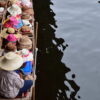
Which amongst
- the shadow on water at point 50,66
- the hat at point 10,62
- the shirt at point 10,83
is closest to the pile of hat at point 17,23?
the shadow on water at point 50,66

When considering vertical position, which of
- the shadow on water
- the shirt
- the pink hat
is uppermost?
the pink hat

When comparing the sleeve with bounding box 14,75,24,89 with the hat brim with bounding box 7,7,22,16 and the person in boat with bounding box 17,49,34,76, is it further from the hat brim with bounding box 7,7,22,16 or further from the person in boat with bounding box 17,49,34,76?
the hat brim with bounding box 7,7,22,16

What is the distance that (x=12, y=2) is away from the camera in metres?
8.70

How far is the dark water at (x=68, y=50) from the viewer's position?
7.23 m

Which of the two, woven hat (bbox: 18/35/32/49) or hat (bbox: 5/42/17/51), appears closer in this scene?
hat (bbox: 5/42/17/51)

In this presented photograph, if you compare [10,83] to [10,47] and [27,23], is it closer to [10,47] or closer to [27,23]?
[10,47]

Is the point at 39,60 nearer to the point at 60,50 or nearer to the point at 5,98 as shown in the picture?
→ the point at 60,50

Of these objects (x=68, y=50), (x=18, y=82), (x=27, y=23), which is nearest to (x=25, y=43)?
(x=27, y=23)

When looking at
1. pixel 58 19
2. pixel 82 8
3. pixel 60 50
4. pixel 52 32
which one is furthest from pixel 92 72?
pixel 82 8

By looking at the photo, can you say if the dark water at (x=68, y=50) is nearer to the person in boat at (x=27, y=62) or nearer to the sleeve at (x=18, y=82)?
the person in boat at (x=27, y=62)

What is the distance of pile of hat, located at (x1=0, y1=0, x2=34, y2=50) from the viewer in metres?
7.02

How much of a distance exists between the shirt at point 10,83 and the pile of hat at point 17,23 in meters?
1.73

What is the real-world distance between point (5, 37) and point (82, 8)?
4.63 meters

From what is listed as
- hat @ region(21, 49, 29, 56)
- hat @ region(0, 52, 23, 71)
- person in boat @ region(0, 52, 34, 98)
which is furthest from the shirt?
hat @ region(21, 49, 29, 56)
